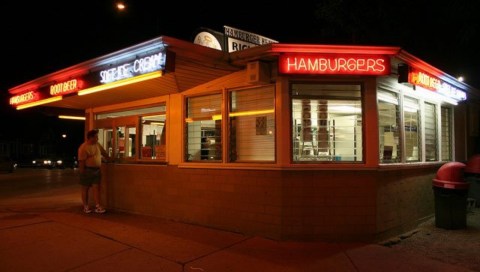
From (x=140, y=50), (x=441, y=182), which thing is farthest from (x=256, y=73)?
(x=441, y=182)

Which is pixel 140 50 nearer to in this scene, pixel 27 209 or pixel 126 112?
pixel 126 112

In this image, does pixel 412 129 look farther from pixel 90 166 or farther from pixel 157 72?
pixel 90 166

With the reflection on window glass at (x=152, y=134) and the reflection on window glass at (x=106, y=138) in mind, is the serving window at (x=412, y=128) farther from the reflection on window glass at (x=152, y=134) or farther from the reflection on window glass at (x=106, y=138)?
the reflection on window glass at (x=106, y=138)

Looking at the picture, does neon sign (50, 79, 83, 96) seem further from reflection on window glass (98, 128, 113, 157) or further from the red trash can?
the red trash can

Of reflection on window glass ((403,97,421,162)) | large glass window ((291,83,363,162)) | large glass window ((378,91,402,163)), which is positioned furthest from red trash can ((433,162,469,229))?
large glass window ((291,83,363,162))

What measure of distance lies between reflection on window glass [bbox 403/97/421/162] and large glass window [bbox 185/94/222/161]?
3652 mm

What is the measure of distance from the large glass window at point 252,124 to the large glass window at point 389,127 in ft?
6.17

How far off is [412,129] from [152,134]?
5.48m

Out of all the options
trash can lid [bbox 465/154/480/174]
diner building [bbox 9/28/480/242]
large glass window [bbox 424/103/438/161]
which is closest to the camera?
diner building [bbox 9/28/480/242]

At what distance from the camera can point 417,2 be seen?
42.3ft

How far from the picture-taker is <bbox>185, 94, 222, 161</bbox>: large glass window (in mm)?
7789

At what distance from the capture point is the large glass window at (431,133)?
9.12 m

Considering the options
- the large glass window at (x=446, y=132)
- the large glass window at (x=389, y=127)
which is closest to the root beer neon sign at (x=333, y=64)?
the large glass window at (x=389, y=127)

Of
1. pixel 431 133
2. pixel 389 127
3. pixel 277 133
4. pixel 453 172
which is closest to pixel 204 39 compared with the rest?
pixel 277 133
